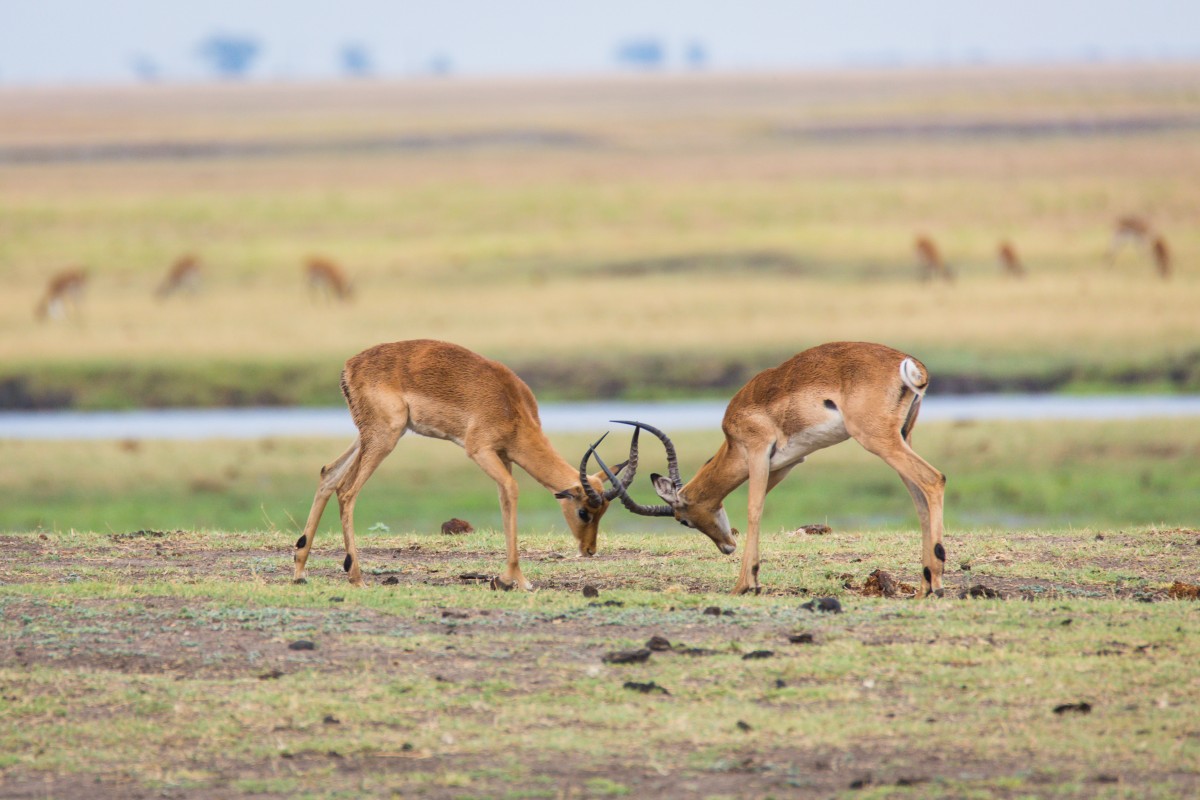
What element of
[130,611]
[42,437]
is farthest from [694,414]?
[130,611]

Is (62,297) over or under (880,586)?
over

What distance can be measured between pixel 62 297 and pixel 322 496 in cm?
2741

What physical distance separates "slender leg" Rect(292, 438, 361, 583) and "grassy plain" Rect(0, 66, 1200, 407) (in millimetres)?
19124

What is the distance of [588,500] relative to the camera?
11352mm

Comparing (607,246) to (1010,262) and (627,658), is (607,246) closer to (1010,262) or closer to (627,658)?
(1010,262)

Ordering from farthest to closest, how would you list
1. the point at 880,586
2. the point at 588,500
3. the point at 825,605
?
the point at 588,500
the point at 880,586
the point at 825,605

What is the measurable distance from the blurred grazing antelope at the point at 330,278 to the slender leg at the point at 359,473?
2707 cm

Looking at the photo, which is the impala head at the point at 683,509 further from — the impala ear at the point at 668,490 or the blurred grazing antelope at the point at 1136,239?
the blurred grazing antelope at the point at 1136,239

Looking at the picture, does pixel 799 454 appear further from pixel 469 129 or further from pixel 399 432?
pixel 469 129

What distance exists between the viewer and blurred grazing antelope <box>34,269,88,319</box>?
117 ft

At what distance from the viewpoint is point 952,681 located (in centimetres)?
848

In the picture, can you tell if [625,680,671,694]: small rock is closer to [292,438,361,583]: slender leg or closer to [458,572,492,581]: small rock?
[458,572,492,581]: small rock

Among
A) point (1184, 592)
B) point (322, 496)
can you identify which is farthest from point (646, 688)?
point (1184, 592)

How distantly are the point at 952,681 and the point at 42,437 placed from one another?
2126 cm
